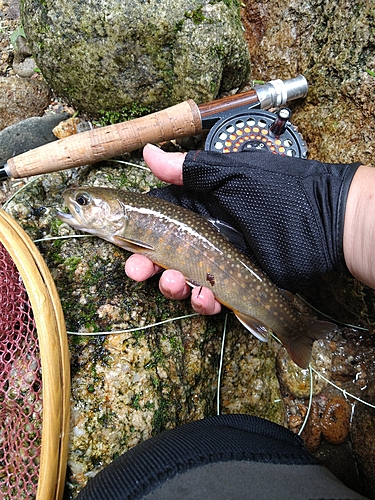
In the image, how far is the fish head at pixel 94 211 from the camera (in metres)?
2.39

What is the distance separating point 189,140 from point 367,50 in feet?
4.49

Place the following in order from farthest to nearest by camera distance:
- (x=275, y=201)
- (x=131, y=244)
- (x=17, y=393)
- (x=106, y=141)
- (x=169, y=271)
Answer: (x=106, y=141) → (x=131, y=244) → (x=169, y=271) → (x=275, y=201) → (x=17, y=393)

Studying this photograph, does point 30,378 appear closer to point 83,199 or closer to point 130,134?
point 83,199

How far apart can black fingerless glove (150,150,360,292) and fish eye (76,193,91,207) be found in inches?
24.5

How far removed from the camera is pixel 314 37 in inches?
115

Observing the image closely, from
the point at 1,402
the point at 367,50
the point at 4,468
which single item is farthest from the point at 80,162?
the point at 367,50

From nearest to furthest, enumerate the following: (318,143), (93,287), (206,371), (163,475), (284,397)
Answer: (163,475)
(93,287)
(206,371)
(318,143)
(284,397)

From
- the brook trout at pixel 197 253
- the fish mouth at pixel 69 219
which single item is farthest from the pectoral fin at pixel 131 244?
the fish mouth at pixel 69 219

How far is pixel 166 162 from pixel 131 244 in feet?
1.79

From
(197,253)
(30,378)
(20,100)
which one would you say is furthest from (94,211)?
(20,100)

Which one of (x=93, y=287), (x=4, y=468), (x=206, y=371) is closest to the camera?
(x=4, y=468)

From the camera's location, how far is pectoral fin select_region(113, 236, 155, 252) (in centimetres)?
238

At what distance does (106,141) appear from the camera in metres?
2.61

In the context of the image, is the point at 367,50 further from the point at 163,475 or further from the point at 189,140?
the point at 163,475
